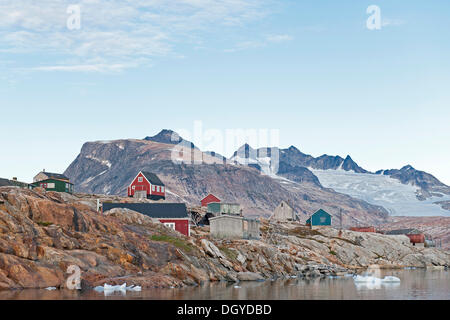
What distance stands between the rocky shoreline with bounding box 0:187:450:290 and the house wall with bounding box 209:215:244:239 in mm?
1887

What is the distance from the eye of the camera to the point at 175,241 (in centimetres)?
7550

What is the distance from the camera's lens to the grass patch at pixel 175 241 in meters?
73.9

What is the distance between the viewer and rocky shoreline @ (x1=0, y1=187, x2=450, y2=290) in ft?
182

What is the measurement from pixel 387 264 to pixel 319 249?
59.1 feet

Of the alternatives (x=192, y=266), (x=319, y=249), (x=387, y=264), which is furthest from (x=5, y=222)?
(x=387, y=264)

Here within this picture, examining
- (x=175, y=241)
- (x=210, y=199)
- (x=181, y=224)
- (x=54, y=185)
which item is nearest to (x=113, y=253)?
(x=175, y=241)

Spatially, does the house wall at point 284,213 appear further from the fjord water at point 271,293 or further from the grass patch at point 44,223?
the grass patch at point 44,223

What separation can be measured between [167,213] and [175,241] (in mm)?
17561

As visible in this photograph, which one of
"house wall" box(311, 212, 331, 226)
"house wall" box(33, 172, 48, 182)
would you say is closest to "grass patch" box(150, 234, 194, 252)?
"house wall" box(33, 172, 48, 182)

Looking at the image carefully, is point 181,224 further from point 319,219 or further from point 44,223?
point 319,219

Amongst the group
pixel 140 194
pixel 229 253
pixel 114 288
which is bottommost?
pixel 114 288

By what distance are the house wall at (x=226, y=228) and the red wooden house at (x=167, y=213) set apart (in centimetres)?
469

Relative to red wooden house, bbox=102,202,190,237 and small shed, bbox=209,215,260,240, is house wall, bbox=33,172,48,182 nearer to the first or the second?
red wooden house, bbox=102,202,190,237
